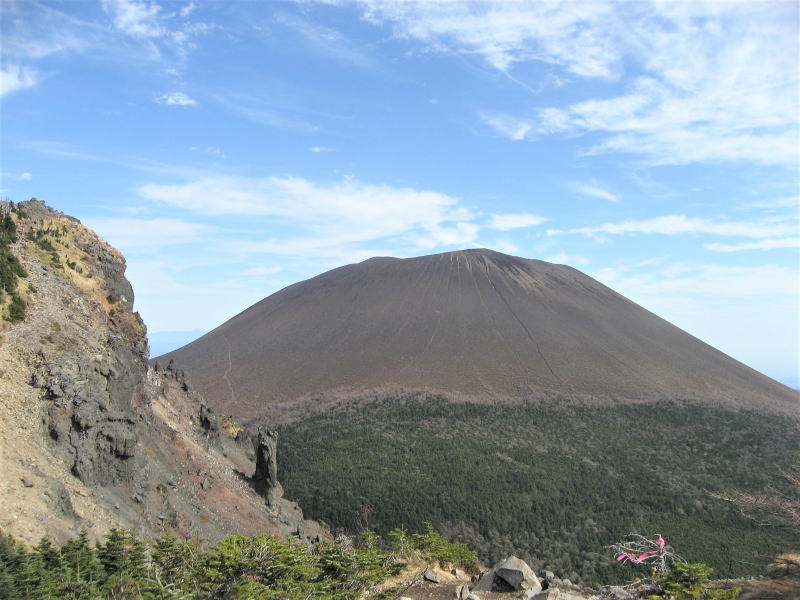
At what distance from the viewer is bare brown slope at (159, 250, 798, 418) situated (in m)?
80.1

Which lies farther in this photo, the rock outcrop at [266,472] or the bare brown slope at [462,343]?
the bare brown slope at [462,343]

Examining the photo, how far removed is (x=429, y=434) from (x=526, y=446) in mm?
10689

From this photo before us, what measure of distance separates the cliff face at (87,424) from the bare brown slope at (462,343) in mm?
50445

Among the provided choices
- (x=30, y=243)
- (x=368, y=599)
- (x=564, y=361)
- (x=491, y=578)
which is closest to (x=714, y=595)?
(x=491, y=578)

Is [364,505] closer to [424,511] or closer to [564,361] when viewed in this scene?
[424,511]

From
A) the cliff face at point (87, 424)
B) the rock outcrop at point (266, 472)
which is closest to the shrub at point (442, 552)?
the cliff face at point (87, 424)

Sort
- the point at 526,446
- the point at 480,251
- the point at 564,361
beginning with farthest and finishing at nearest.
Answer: the point at 480,251
the point at 564,361
the point at 526,446

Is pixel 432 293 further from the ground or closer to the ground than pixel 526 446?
further from the ground

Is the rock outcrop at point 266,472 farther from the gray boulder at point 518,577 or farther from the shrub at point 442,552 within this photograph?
the gray boulder at point 518,577

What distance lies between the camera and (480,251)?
126 m

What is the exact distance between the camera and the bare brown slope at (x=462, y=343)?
8006 centimetres

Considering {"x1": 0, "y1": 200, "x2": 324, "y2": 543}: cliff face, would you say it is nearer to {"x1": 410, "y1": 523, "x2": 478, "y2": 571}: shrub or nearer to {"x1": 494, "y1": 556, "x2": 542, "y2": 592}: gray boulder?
{"x1": 410, "y1": 523, "x2": 478, "y2": 571}: shrub

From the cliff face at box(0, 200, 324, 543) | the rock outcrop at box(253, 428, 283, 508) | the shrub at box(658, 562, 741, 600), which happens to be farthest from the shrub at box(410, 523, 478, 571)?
the rock outcrop at box(253, 428, 283, 508)

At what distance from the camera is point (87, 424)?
1758 centimetres
